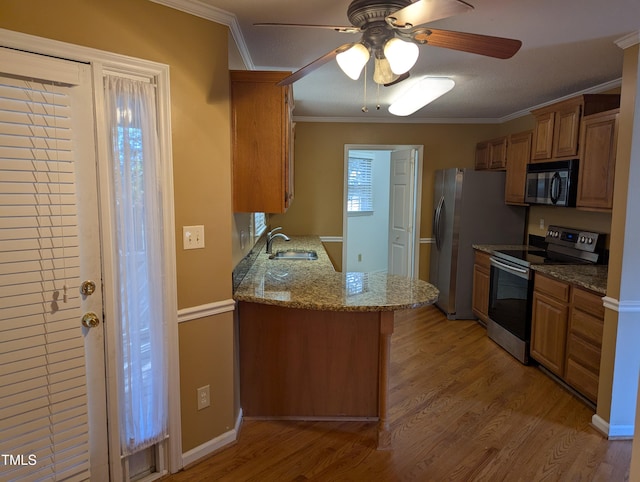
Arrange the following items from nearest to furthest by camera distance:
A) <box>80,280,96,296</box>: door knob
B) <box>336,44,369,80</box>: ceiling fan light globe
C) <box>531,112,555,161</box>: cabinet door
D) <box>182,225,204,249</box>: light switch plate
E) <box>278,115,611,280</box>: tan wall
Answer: <box>336,44,369,80</box>: ceiling fan light globe, <box>80,280,96,296</box>: door knob, <box>182,225,204,249</box>: light switch plate, <box>531,112,555,161</box>: cabinet door, <box>278,115,611,280</box>: tan wall

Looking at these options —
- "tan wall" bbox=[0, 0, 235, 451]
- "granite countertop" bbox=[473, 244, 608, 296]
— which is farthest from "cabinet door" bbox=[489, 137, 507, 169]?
"tan wall" bbox=[0, 0, 235, 451]

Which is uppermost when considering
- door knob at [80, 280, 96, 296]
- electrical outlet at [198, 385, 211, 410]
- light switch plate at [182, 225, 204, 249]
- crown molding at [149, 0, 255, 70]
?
crown molding at [149, 0, 255, 70]

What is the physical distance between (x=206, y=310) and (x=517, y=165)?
3483 mm

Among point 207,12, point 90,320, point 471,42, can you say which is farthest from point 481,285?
point 90,320

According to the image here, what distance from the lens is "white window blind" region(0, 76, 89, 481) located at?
4.93 feet

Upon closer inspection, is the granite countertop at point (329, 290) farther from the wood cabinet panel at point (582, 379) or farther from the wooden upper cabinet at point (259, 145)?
the wood cabinet panel at point (582, 379)

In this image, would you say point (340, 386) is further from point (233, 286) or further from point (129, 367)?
point (129, 367)

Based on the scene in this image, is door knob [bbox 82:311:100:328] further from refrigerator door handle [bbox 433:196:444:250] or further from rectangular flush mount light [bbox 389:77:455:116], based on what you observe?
refrigerator door handle [bbox 433:196:444:250]

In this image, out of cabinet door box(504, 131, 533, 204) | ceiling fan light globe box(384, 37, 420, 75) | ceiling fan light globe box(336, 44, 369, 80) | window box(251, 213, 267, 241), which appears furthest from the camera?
cabinet door box(504, 131, 533, 204)

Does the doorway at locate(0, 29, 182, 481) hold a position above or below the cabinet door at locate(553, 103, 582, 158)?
below

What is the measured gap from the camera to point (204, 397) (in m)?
2.19

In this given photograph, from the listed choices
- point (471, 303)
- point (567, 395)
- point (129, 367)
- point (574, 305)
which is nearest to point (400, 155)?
point (471, 303)

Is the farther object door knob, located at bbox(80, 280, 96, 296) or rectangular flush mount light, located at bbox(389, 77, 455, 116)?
rectangular flush mount light, located at bbox(389, 77, 455, 116)

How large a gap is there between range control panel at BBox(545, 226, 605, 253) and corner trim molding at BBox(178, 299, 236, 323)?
297 centimetres
